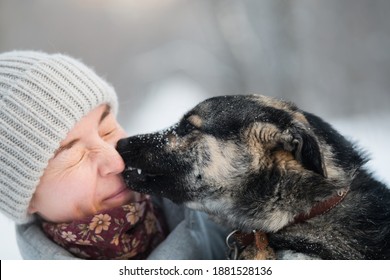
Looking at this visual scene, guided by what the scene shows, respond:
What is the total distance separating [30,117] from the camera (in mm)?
1422

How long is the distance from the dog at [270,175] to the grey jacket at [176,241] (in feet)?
0.44

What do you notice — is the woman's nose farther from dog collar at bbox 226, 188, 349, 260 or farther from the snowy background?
the snowy background

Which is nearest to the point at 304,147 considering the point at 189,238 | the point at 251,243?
the point at 251,243

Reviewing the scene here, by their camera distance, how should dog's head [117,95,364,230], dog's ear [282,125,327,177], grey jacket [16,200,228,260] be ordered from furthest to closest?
grey jacket [16,200,228,260]
dog's head [117,95,364,230]
dog's ear [282,125,327,177]

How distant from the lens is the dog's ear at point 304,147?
129cm

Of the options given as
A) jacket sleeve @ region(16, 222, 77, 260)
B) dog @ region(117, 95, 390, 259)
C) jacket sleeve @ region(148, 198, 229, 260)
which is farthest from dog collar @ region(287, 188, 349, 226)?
jacket sleeve @ region(16, 222, 77, 260)

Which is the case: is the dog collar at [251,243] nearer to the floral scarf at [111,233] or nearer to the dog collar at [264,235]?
the dog collar at [264,235]

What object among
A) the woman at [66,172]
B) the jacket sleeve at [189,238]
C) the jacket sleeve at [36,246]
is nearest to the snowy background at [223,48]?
the jacket sleeve at [189,238]

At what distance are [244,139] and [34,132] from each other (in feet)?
2.24

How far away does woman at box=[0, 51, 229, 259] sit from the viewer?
142 cm

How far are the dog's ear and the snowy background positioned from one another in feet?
2.78

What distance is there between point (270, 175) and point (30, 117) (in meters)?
0.79

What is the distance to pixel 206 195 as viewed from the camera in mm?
1512
